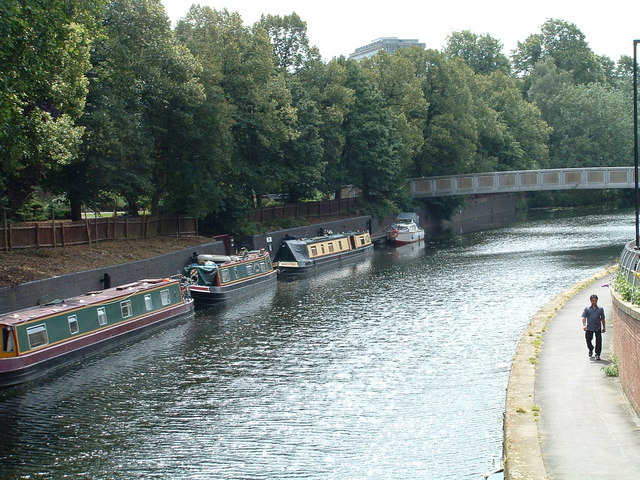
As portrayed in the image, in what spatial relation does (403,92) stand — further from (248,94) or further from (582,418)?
(582,418)

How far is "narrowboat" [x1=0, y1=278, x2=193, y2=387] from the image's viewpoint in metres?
26.3

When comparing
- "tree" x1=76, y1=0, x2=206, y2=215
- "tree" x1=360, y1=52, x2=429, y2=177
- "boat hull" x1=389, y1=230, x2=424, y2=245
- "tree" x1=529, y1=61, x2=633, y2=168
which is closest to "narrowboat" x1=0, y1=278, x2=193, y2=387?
"tree" x1=76, y1=0, x2=206, y2=215

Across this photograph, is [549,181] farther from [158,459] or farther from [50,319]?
[158,459]

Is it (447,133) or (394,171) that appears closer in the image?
(394,171)

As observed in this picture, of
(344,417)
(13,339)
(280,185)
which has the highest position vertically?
(280,185)

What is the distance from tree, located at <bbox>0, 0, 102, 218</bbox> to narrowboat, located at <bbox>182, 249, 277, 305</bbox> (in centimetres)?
959

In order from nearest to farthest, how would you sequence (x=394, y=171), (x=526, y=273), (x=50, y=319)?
(x=50, y=319) < (x=526, y=273) < (x=394, y=171)

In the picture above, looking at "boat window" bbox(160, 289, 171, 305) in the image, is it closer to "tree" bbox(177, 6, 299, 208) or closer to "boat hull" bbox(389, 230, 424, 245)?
Result: "tree" bbox(177, 6, 299, 208)

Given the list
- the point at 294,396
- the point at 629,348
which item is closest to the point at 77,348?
the point at 294,396

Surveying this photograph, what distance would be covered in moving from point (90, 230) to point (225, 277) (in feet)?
27.4

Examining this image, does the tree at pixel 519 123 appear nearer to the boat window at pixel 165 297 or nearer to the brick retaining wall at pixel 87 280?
the brick retaining wall at pixel 87 280

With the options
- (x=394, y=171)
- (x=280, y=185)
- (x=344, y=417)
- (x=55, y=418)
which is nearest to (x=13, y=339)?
(x=55, y=418)

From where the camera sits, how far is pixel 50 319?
92.9 ft

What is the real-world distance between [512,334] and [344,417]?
12063 millimetres
